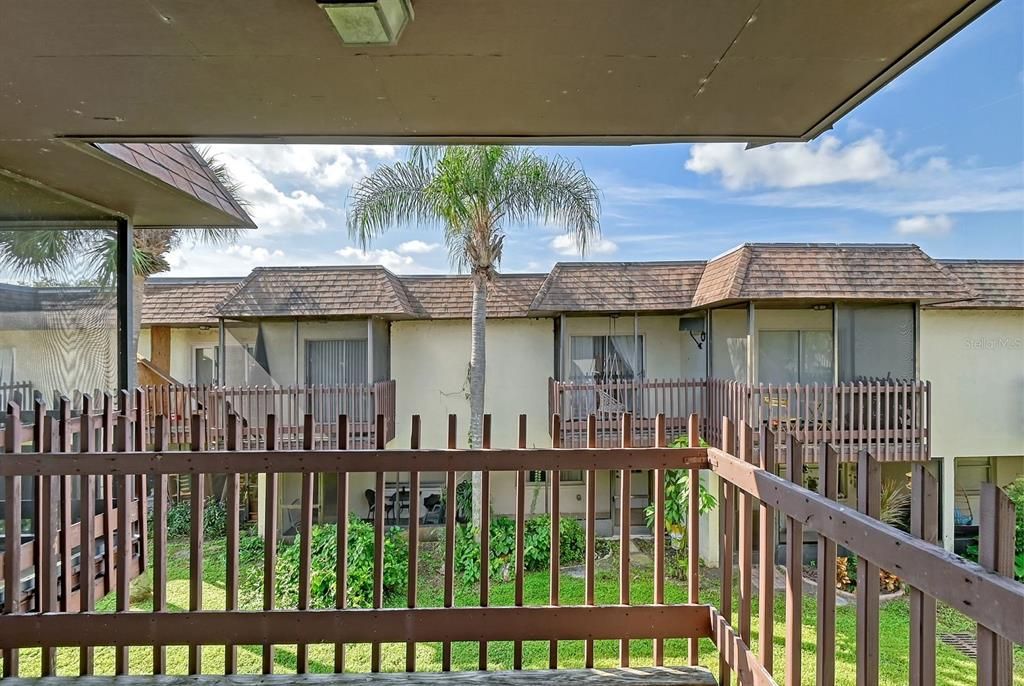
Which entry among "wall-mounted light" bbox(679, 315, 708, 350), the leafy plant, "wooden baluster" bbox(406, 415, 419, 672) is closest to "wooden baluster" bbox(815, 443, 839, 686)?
"wooden baluster" bbox(406, 415, 419, 672)

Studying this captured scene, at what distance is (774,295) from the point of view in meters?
8.71

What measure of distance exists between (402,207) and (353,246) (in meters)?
1.19

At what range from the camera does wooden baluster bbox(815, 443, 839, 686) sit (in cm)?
167

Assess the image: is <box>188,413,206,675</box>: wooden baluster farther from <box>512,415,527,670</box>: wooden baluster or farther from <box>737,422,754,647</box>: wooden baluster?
<box>737,422,754,647</box>: wooden baluster

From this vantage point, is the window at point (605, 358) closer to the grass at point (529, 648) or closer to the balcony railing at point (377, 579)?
the grass at point (529, 648)

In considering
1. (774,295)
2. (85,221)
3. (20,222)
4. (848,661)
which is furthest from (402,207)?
(848,661)

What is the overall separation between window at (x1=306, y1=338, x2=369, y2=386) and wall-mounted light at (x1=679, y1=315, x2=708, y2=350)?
6.79 metres

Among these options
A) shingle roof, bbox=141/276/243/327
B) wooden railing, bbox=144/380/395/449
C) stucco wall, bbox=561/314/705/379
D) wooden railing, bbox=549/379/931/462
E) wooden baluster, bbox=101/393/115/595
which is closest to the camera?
wooden baluster, bbox=101/393/115/595

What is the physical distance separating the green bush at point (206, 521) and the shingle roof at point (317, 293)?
14.5 feet

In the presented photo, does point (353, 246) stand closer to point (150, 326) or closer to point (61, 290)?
point (61, 290)

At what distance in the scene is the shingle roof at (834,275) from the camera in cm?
884

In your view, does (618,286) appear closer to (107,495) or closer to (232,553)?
(107,495)

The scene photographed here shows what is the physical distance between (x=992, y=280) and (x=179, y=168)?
46.4ft

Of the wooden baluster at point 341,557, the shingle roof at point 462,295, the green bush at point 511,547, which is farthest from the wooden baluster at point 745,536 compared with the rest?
the shingle roof at point 462,295
